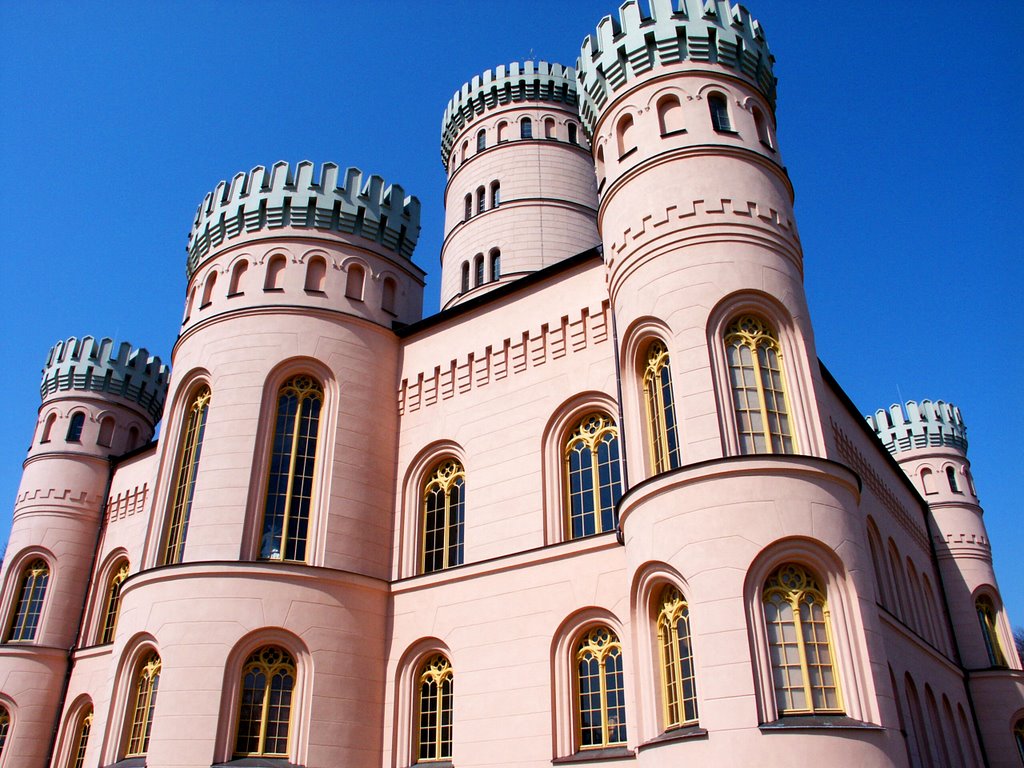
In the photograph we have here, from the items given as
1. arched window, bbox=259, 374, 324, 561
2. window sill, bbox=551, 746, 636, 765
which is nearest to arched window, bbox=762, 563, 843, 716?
window sill, bbox=551, 746, 636, 765

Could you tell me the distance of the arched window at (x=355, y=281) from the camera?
23.2m

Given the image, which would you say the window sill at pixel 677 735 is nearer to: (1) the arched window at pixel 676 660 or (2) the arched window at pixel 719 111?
(1) the arched window at pixel 676 660

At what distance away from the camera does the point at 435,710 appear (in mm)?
18906

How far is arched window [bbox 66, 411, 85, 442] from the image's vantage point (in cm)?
3064

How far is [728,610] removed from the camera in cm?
1370

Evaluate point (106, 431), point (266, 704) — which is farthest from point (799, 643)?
point (106, 431)

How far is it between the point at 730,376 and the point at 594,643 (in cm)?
596

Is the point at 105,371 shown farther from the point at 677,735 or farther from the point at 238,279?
the point at 677,735

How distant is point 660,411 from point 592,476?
108 inches

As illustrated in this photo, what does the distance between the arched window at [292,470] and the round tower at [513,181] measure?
10.9 meters

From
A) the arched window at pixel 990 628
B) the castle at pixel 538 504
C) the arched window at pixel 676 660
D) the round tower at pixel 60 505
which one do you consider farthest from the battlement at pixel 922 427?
the round tower at pixel 60 505

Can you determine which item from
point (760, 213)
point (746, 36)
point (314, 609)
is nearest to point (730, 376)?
point (760, 213)

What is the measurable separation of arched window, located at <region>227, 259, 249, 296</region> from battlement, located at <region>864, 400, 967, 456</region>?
A: 2787cm

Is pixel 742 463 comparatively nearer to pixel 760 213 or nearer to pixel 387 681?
pixel 760 213
